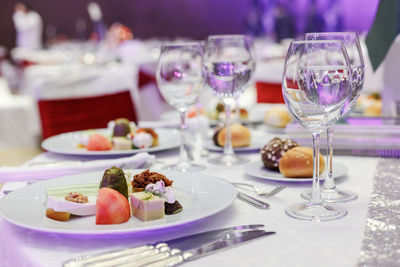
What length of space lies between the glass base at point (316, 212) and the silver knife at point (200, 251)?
0.09 m

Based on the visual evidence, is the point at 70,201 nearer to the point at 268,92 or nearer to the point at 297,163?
the point at 297,163

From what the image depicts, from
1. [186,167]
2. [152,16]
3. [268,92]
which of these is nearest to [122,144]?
[186,167]

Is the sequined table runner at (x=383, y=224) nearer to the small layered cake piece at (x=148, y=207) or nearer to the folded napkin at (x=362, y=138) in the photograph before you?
the folded napkin at (x=362, y=138)

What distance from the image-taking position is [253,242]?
2.31 ft

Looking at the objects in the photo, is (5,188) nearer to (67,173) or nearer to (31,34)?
(67,173)

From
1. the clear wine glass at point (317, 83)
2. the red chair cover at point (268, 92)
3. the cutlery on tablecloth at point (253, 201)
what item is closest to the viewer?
the clear wine glass at point (317, 83)

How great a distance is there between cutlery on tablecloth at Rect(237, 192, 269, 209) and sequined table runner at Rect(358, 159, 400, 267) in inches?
6.4

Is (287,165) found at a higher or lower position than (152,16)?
lower

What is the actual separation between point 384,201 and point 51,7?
505 inches

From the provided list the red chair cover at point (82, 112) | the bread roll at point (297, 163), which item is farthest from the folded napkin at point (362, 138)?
the red chair cover at point (82, 112)

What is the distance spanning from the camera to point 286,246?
0.69m

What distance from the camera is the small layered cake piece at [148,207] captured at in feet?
2.49

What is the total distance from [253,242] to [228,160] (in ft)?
1.73

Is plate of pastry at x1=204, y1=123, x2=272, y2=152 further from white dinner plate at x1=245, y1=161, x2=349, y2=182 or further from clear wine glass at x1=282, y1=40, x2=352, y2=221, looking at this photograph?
clear wine glass at x1=282, y1=40, x2=352, y2=221
